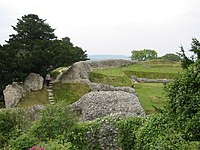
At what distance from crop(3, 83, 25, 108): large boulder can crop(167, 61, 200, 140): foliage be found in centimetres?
1119

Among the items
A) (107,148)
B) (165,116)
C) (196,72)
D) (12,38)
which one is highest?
(12,38)

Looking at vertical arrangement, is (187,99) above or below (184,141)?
above

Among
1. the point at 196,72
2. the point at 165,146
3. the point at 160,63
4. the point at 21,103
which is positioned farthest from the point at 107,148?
the point at 160,63

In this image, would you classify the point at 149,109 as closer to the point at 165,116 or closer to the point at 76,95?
A: the point at 76,95

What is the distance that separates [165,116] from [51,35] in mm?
15142

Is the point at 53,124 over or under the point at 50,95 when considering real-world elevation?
under

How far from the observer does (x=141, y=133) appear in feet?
27.0

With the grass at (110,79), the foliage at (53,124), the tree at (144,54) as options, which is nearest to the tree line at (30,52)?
Answer: the grass at (110,79)

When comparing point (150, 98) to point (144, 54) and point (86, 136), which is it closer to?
point (86, 136)

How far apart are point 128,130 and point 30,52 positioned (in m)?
11.1

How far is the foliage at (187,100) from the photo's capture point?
6.74 meters

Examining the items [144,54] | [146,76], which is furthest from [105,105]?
[144,54]

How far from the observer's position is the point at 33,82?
1784cm

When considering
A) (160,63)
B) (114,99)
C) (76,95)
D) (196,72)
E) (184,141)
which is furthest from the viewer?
(160,63)
